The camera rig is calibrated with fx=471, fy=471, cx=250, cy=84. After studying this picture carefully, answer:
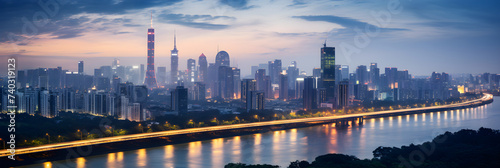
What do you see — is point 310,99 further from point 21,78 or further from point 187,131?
point 21,78

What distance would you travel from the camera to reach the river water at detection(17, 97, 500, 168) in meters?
8.57

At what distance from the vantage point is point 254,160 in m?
8.78

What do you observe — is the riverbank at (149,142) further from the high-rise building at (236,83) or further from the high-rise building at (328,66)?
the high-rise building at (236,83)

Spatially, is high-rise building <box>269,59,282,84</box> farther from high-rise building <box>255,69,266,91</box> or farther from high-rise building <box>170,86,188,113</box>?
high-rise building <box>170,86,188,113</box>

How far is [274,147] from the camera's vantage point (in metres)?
10.3

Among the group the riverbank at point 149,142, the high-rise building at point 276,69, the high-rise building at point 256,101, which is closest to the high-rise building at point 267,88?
the high-rise building at point 276,69

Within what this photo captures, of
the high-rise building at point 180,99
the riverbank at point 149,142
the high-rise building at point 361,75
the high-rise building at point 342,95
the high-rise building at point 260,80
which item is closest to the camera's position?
the riverbank at point 149,142

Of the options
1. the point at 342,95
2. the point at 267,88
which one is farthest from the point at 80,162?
the point at 267,88

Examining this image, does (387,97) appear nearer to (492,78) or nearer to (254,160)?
(492,78)

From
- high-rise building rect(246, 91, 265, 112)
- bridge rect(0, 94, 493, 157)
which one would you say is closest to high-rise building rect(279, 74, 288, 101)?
high-rise building rect(246, 91, 265, 112)

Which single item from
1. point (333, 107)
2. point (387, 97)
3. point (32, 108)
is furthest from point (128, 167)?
point (387, 97)

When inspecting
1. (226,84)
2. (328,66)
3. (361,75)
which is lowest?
(226,84)

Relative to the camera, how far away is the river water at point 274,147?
28.1ft

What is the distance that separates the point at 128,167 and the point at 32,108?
7.76 metres
